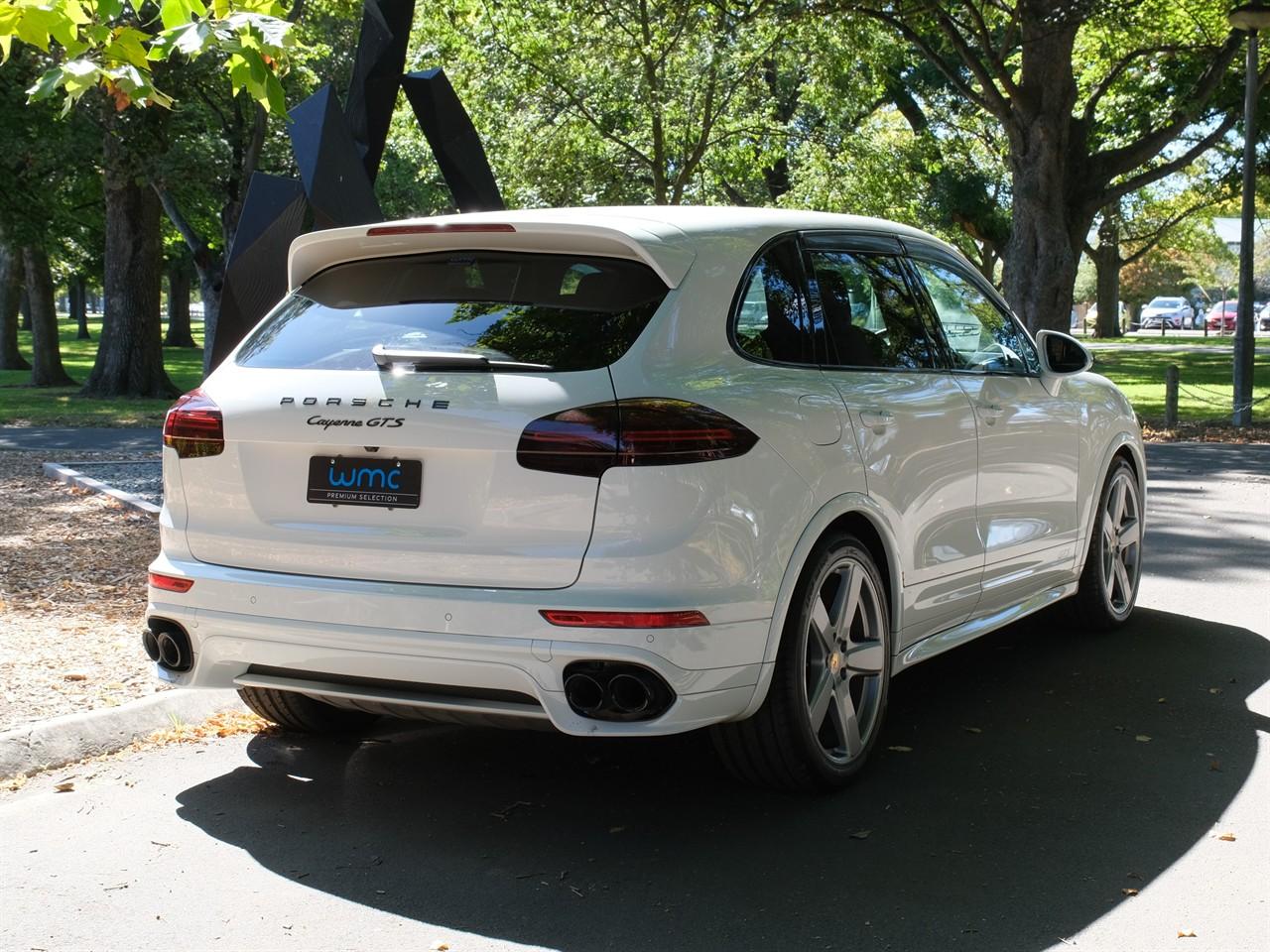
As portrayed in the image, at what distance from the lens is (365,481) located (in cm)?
434

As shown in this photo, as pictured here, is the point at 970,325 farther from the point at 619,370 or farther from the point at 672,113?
the point at 672,113

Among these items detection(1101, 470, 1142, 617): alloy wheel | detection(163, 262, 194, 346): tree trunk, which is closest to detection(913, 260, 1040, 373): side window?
detection(1101, 470, 1142, 617): alloy wheel

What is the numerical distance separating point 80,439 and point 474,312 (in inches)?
578

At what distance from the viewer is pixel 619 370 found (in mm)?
4148

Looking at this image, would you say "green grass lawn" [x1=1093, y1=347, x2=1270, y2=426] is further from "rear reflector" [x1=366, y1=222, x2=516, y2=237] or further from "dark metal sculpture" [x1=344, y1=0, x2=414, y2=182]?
"rear reflector" [x1=366, y1=222, x2=516, y2=237]

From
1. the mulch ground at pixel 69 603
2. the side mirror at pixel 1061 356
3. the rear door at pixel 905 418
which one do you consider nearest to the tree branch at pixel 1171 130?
the mulch ground at pixel 69 603

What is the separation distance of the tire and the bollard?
Answer: 39.8 feet

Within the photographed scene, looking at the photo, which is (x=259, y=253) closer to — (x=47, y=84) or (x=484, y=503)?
(x=47, y=84)

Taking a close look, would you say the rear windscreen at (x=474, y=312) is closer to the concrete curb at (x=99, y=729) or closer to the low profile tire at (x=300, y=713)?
the low profile tire at (x=300, y=713)

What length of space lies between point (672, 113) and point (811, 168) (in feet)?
38.8

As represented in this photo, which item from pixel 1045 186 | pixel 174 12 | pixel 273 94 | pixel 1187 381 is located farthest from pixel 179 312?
pixel 174 12

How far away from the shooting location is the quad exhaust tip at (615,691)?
161 inches

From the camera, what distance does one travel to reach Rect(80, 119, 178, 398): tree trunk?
2553 centimetres

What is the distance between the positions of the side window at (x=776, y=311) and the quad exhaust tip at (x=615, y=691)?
1.08 metres
